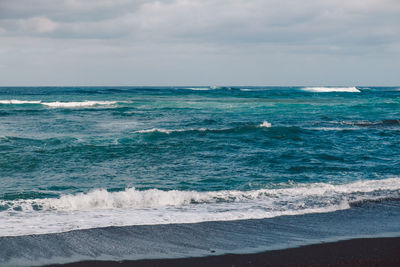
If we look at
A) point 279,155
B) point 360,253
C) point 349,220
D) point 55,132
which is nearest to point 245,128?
point 279,155

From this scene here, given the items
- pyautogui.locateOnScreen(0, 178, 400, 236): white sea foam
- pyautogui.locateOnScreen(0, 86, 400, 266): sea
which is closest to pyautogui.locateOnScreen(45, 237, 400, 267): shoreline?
pyautogui.locateOnScreen(0, 86, 400, 266): sea

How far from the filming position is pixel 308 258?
16.6 ft

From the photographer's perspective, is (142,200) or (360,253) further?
(142,200)

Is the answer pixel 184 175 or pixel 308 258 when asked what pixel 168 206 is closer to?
pixel 184 175

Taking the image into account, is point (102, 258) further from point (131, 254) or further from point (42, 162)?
point (42, 162)

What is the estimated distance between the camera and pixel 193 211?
23.9 feet

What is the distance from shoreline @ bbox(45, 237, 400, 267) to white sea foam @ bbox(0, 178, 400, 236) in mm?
1568

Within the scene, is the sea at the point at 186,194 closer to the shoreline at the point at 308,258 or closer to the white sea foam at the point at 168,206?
A: the white sea foam at the point at 168,206

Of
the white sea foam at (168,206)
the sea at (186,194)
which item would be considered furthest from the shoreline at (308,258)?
the white sea foam at (168,206)

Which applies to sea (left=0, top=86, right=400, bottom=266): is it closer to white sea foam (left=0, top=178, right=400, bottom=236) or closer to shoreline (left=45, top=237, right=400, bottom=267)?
white sea foam (left=0, top=178, right=400, bottom=236)

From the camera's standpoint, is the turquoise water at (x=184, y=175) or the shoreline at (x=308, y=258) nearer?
the shoreline at (x=308, y=258)

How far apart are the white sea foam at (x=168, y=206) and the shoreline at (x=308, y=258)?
1.57 metres

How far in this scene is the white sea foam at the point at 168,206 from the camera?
6.60 meters

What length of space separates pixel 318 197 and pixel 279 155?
4597 millimetres
